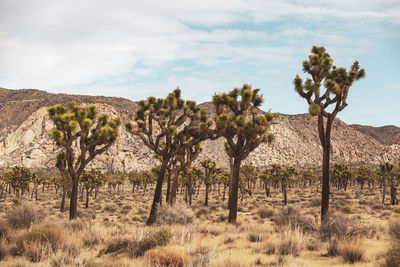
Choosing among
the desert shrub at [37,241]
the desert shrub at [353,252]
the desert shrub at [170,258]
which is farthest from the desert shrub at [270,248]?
the desert shrub at [37,241]

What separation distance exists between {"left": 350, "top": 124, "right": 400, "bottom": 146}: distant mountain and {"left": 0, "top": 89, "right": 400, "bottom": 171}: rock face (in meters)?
40.2

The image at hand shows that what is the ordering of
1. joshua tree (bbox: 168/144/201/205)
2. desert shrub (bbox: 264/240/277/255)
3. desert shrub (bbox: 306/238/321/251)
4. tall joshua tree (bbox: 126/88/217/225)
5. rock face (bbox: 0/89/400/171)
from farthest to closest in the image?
rock face (bbox: 0/89/400/171) < joshua tree (bbox: 168/144/201/205) < tall joshua tree (bbox: 126/88/217/225) < desert shrub (bbox: 306/238/321/251) < desert shrub (bbox: 264/240/277/255)

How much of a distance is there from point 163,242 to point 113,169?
92.3 metres

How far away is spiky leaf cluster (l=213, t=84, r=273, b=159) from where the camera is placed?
14741 mm

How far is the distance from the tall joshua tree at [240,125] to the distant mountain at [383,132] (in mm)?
187128

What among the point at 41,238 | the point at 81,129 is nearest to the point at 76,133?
the point at 81,129

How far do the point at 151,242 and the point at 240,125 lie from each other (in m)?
8.67

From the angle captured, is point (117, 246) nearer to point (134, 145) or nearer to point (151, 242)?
point (151, 242)

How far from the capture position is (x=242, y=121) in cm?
1435

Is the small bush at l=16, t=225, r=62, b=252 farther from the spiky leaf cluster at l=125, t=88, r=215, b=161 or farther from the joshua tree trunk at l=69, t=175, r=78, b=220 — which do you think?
the spiky leaf cluster at l=125, t=88, r=215, b=161

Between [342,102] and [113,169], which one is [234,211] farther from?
[113,169]

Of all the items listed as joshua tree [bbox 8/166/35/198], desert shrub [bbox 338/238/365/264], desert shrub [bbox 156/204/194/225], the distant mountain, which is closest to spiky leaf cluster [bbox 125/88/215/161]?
desert shrub [bbox 156/204/194/225]

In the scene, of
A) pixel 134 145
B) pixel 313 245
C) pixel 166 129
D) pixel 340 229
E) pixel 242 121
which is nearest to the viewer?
pixel 313 245

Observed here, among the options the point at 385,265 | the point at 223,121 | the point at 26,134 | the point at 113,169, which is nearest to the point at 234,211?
the point at 223,121
